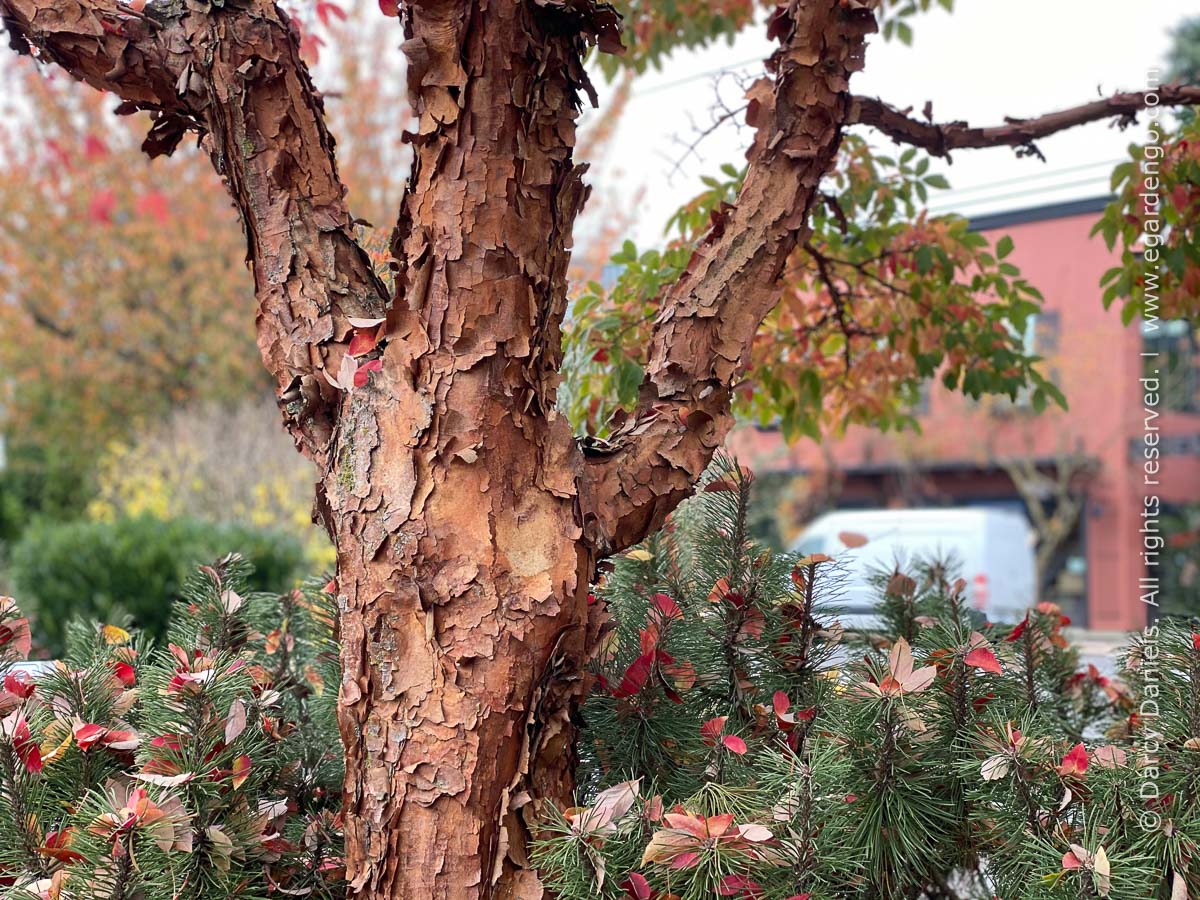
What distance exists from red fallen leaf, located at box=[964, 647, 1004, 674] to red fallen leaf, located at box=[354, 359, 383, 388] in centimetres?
92

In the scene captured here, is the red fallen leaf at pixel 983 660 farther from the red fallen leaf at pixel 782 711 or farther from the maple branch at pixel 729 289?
the maple branch at pixel 729 289

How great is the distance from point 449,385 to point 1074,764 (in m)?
0.95

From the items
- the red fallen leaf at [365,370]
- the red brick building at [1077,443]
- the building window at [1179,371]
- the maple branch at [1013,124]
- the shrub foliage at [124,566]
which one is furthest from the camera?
the red brick building at [1077,443]

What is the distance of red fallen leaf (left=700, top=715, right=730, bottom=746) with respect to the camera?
59.5 inches

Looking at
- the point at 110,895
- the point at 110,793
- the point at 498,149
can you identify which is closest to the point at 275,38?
the point at 498,149

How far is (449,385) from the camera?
1.40 m

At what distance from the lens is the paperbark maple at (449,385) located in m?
1.35

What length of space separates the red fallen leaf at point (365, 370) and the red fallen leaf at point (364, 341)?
0.06ft

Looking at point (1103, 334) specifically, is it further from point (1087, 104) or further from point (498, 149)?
point (498, 149)

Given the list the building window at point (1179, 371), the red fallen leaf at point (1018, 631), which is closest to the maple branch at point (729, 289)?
the red fallen leaf at point (1018, 631)

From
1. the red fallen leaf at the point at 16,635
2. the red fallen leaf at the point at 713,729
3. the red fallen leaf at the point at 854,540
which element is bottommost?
the red fallen leaf at the point at 713,729

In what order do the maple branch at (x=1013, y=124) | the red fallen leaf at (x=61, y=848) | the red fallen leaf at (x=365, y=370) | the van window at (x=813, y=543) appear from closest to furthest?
1. the red fallen leaf at (x=61, y=848)
2. the red fallen leaf at (x=365, y=370)
3. the maple branch at (x=1013, y=124)
4. the van window at (x=813, y=543)

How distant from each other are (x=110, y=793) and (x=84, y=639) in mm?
743

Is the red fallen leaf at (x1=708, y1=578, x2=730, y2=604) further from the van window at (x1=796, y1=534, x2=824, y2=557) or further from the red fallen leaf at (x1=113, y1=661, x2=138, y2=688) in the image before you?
the van window at (x1=796, y1=534, x2=824, y2=557)
